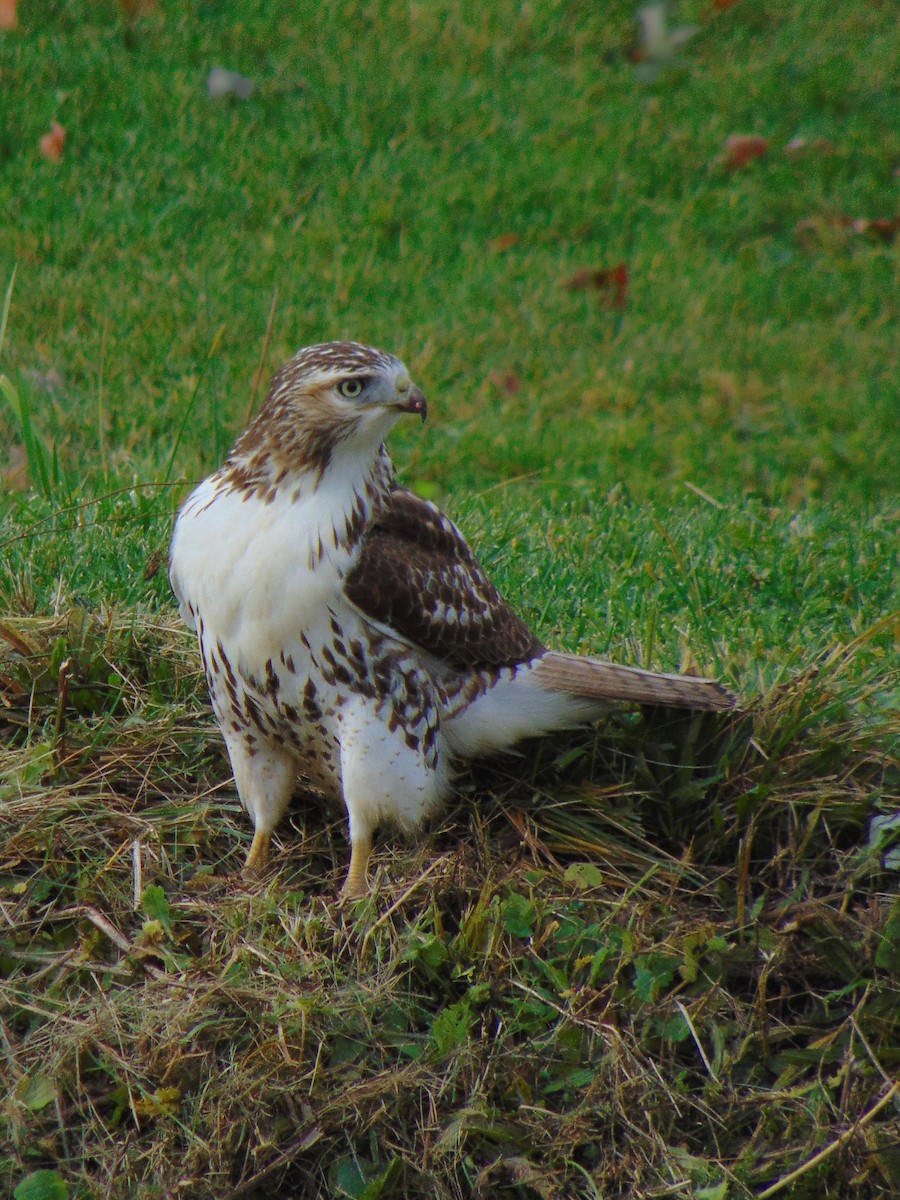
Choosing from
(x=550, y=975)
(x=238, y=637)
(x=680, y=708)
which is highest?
(x=238, y=637)

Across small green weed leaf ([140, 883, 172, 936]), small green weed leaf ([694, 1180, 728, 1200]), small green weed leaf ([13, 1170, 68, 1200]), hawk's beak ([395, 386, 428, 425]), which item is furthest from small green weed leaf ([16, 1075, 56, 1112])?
hawk's beak ([395, 386, 428, 425])

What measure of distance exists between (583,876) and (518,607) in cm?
121

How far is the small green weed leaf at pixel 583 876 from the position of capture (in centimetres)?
333

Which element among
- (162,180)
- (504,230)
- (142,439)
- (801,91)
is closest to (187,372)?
(142,439)

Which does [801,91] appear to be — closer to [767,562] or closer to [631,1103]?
[767,562]

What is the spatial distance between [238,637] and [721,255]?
18.9 ft

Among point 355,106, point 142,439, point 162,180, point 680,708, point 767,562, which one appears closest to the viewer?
point 680,708

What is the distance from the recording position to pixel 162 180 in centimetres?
744

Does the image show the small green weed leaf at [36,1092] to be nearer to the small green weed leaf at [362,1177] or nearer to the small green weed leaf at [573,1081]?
the small green weed leaf at [362,1177]

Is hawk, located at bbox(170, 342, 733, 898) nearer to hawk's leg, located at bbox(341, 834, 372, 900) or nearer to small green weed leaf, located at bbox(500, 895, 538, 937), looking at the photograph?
hawk's leg, located at bbox(341, 834, 372, 900)

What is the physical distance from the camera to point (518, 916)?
10.5 feet

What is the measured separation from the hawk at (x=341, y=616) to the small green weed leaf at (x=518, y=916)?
1.01 ft

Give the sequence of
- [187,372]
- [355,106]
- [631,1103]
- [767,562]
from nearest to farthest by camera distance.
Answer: [631,1103] < [767,562] < [187,372] < [355,106]

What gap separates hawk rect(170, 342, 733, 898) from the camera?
119 inches
